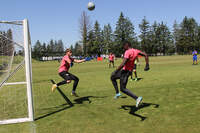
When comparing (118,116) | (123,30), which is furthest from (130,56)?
(123,30)

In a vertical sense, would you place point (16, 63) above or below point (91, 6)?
below

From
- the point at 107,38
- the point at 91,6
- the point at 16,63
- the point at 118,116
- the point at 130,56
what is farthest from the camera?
the point at 107,38

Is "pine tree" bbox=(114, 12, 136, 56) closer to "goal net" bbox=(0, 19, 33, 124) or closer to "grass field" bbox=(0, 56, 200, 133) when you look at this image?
"goal net" bbox=(0, 19, 33, 124)

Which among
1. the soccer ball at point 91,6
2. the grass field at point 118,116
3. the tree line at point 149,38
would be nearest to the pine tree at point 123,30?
the tree line at point 149,38

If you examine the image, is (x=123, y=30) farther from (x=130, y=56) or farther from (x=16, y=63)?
(x=130, y=56)

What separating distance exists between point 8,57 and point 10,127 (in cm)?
462

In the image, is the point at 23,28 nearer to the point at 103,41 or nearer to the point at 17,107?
the point at 17,107

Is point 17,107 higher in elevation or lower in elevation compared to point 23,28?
lower

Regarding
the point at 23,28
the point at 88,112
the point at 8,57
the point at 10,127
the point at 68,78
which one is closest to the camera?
the point at 10,127

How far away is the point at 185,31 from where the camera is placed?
104 m

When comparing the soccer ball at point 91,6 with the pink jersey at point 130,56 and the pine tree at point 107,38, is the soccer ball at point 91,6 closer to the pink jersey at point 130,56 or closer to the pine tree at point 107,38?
the pink jersey at point 130,56

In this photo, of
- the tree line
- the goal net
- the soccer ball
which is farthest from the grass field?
the tree line

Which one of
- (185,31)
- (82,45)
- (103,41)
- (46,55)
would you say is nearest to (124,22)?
(103,41)

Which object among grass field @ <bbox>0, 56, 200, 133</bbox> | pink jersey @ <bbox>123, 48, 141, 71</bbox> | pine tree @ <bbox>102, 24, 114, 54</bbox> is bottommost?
grass field @ <bbox>0, 56, 200, 133</bbox>
